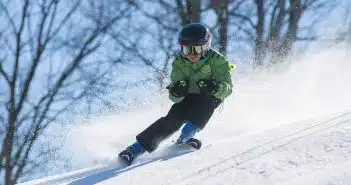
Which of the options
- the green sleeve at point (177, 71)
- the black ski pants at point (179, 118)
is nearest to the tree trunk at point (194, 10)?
the green sleeve at point (177, 71)

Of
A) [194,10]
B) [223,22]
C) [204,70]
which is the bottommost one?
[223,22]

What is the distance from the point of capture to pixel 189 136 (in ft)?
13.4

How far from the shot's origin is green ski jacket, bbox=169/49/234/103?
4.34m

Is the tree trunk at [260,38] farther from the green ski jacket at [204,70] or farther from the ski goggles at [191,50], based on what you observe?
the ski goggles at [191,50]

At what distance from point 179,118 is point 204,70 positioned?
57 cm

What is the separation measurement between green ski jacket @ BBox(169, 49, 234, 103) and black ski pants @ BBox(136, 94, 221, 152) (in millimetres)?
123

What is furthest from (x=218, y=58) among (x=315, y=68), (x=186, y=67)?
(x=315, y=68)

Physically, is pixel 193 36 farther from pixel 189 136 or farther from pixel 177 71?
pixel 189 136

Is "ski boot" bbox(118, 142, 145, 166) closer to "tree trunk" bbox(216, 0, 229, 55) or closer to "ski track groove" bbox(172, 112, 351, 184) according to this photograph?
"ski track groove" bbox(172, 112, 351, 184)

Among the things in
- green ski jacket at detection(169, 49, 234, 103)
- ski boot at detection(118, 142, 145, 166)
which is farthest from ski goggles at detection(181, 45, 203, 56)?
ski boot at detection(118, 142, 145, 166)

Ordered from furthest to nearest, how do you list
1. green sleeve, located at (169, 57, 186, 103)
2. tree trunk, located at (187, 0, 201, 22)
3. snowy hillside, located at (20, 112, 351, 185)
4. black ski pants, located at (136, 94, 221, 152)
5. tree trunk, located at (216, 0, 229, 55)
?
tree trunk, located at (216, 0, 229, 55)
tree trunk, located at (187, 0, 201, 22)
green sleeve, located at (169, 57, 186, 103)
black ski pants, located at (136, 94, 221, 152)
snowy hillside, located at (20, 112, 351, 185)

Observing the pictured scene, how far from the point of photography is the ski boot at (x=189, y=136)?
398cm

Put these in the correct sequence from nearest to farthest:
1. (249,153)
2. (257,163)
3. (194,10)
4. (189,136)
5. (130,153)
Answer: (257,163) → (249,153) → (130,153) → (189,136) → (194,10)

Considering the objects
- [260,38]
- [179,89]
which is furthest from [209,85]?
[260,38]
